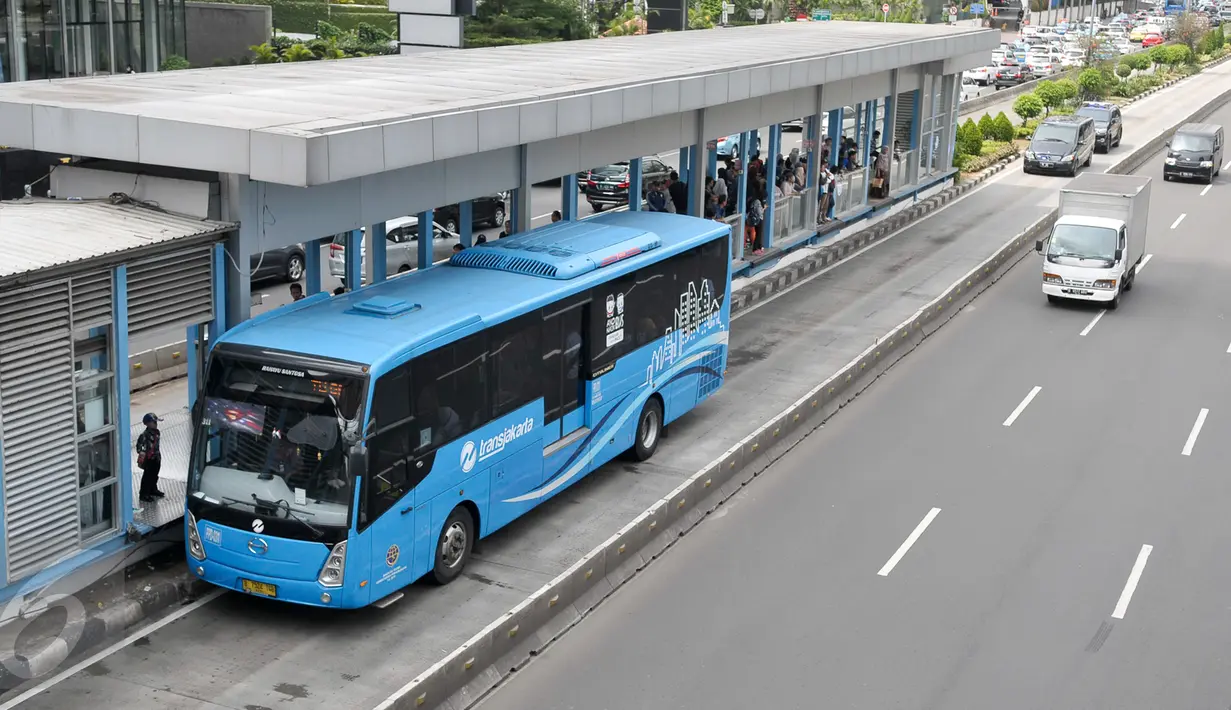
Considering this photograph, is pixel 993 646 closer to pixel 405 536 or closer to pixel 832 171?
pixel 405 536

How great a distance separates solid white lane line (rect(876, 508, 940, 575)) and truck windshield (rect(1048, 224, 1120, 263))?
484 inches

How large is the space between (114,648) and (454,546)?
3.40m

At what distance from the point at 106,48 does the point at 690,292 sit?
30073mm

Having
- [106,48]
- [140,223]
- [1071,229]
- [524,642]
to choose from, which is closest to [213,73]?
[140,223]

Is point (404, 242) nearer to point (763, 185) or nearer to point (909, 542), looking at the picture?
point (763, 185)

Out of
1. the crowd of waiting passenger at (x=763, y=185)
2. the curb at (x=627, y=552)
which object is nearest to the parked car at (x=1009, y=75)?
the crowd of waiting passenger at (x=763, y=185)

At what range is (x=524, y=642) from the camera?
13.0 metres

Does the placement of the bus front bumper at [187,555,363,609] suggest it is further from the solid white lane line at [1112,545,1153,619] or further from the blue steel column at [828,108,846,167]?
the blue steel column at [828,108,846,167]

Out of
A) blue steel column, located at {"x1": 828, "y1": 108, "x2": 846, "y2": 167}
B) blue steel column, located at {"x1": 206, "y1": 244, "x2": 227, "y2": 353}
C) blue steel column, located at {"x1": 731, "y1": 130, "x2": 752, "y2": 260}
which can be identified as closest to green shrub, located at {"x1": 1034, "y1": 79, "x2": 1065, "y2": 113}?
blue steel column, located at {"x1": 828, "y1": 108, "x2": 846, "y2": 167}

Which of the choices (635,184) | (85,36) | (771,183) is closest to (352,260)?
(635,184)

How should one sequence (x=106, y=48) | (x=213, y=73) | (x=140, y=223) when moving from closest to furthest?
(x=140, y=223) → (x=213, y=73) → (x=106, y=48)

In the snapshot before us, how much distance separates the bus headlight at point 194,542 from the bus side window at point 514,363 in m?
3.18

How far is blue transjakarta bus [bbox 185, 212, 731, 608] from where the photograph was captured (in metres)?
12.6


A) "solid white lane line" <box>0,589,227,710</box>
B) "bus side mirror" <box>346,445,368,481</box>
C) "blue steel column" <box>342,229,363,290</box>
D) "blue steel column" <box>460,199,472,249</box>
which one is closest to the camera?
"solid white lane line" <box>0,589,227,710</box>
